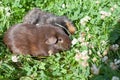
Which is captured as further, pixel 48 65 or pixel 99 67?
pixel 48 65

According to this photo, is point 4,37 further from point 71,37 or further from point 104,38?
point 104,38

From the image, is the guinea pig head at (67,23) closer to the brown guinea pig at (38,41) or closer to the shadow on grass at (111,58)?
the brown guinea pig at (38,41)

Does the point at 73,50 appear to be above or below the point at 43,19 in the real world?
below

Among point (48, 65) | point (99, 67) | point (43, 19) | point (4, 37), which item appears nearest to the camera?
point (99, 67)

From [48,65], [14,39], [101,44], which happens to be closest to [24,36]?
[14,39]

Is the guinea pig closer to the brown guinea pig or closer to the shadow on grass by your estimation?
the brown guinea pig

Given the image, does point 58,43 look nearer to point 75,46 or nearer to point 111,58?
point 75,46

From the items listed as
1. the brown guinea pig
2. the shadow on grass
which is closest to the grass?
the shadow on grass
